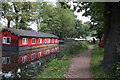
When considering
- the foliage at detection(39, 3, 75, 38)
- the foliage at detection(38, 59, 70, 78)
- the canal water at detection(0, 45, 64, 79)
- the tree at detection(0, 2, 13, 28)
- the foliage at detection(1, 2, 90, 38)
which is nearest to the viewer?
the foliage at detection(38, 59, 70, 78)

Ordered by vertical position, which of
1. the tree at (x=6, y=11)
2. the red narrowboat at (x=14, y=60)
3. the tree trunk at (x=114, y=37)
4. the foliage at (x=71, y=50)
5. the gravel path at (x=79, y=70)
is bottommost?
the red narrowboat at (x=14, y=60)

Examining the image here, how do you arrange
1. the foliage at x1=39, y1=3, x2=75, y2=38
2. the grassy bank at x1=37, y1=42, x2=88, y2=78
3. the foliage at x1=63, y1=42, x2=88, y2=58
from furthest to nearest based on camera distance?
the foliage at x1=39, y1=3, x2=75, y2=38 → the foliage at x1=63, y1=42, x2=88, y2=58 → the grassy bank at x1=37, y1=42, x2=88, y2=78

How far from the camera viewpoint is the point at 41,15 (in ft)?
104

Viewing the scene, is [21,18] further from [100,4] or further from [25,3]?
[100,4]

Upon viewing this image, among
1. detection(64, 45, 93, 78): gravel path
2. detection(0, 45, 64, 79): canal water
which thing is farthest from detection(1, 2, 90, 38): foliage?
detection(64, 45, 93, 78): gravel path

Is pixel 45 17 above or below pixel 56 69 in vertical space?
above

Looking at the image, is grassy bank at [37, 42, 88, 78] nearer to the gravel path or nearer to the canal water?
the gravel path

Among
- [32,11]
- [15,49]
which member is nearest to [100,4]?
[15,49]

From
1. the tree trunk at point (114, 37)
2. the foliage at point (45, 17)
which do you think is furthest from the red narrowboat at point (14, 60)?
the foliage at point (45, 17)

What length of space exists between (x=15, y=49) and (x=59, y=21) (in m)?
18.0

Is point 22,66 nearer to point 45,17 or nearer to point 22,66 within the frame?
point 22,66

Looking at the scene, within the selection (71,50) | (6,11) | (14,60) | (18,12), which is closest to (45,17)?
(18,12)

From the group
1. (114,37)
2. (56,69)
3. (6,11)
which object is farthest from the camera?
(6,11)

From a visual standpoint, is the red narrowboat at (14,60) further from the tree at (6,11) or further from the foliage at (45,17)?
the foliage at (45,17)
